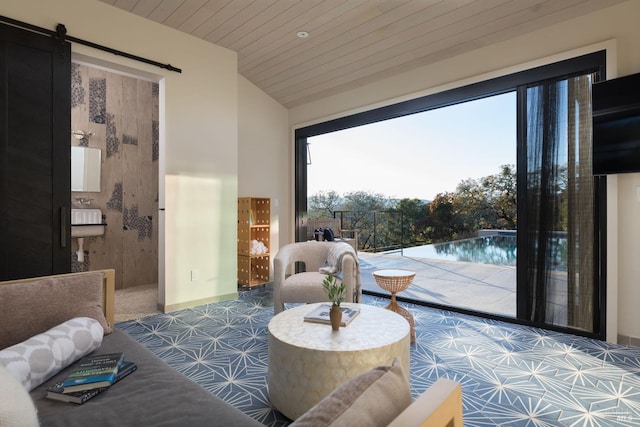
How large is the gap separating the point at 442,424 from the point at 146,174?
5.51 metres

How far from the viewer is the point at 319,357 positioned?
180 centimetres

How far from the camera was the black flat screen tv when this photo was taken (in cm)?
278

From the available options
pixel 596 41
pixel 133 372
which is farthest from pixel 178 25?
pixel 596 41

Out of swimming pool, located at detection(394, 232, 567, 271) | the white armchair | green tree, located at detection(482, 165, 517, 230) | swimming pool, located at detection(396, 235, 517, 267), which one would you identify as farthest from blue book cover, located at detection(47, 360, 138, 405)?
swimming pool, located at detection(396, 235, 517, 267)

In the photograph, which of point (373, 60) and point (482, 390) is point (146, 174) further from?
point (482, 390)

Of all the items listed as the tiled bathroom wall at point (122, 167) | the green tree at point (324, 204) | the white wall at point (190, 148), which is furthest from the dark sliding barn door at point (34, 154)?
the green tree at point (324, 204)

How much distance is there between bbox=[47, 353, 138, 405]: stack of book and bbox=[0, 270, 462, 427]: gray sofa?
0.02m

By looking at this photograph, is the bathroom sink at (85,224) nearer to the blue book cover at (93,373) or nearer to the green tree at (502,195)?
the blue book cover at (93,373)

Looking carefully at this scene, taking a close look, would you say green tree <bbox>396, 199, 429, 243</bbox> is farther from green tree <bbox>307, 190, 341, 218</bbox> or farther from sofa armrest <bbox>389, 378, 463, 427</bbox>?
sofa armrest <bbox>389, 378, 463, 427</bbox>

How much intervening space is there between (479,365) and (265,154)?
13.2ft

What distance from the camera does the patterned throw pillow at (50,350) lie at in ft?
4.37

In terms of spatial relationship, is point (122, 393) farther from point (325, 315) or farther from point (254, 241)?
point (254, 241)

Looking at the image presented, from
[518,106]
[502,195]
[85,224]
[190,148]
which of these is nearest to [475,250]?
[502,195]

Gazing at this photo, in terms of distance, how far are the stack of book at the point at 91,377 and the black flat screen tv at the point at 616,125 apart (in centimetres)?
348
